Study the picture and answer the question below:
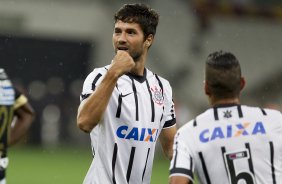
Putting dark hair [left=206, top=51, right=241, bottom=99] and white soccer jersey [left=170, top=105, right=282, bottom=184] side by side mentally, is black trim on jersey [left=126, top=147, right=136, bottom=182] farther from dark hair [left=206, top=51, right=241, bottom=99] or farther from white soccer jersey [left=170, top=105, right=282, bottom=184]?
dark hair [left=206, top=51, right=241, bottom=99]

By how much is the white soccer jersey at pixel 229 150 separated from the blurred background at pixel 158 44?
22.1 m

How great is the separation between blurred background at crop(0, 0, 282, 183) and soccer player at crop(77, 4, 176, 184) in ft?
67.6

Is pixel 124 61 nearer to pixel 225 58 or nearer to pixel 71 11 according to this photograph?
pixel 225 58

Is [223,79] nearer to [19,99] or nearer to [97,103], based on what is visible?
[97,103]

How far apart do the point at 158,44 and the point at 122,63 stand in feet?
75.4

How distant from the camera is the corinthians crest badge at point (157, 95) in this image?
702 cm

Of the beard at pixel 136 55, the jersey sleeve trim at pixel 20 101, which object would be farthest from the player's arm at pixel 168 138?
the jersey sleeve trim at pixel 20 101

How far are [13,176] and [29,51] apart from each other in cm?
1183

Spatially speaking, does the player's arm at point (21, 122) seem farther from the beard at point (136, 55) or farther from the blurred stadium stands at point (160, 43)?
the blurred stadium stands at point (160, 43)

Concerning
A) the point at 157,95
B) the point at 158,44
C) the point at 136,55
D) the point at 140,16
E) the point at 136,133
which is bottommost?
the point at 158,44

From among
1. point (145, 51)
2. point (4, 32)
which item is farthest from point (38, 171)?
point (145, 51)

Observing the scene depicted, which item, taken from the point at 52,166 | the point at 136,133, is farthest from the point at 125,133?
the point at 52,166

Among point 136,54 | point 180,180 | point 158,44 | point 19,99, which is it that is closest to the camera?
point 180,180

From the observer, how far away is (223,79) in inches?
216
